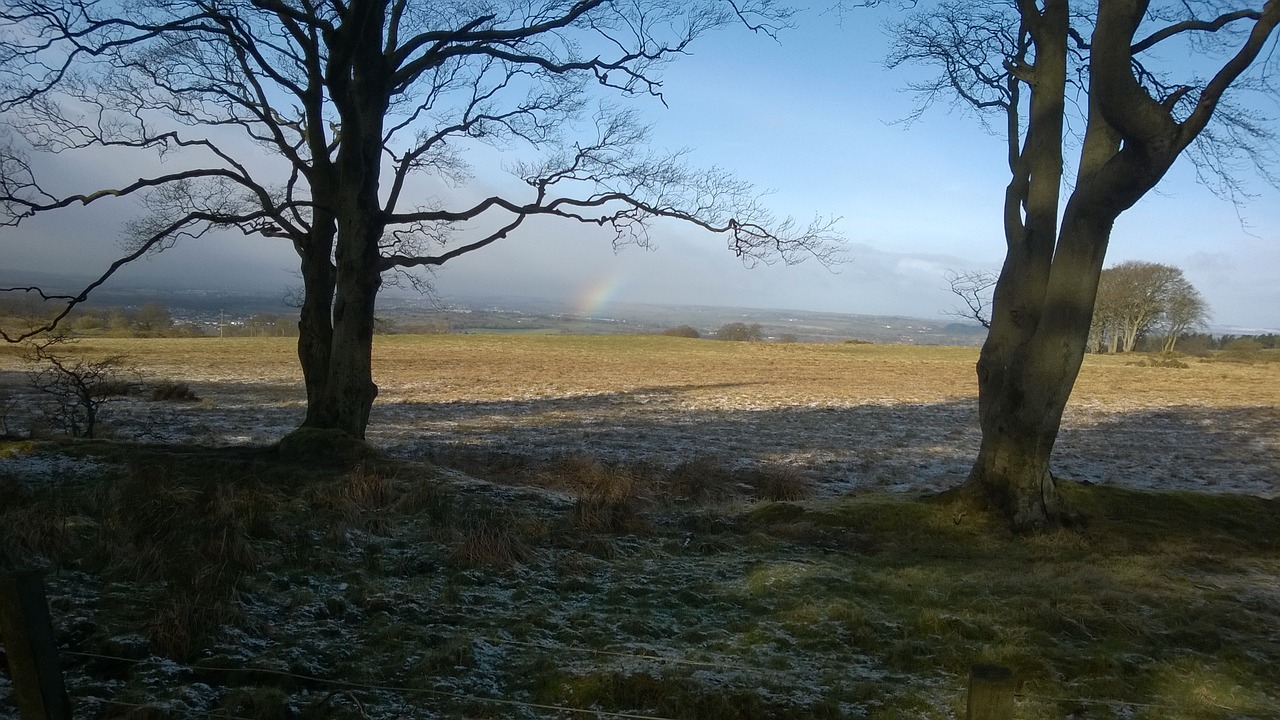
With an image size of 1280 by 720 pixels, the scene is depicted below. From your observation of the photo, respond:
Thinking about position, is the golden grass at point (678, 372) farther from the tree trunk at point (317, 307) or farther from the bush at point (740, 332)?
the bush at point (740, 332)

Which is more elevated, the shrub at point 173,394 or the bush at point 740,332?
the bush at point 740,332

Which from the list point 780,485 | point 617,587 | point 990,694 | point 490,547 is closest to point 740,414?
point 780,485

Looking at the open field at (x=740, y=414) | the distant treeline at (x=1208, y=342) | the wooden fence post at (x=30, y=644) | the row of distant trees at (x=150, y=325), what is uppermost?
the distant treeline at (x=1208, y=342)

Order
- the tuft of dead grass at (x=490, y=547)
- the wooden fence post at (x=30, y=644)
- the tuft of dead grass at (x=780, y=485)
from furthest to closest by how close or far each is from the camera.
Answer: the tuft of dead grass at (x=780, y=485) → the tuft of dead grass at (x=490, y=547) → the wooden fence post at (x=30, y=644)

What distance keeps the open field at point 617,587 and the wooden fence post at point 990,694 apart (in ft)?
5.64

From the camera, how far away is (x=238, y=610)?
5012 mm

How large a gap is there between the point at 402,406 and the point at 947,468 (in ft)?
45.1

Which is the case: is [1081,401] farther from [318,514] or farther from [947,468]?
[318,514]

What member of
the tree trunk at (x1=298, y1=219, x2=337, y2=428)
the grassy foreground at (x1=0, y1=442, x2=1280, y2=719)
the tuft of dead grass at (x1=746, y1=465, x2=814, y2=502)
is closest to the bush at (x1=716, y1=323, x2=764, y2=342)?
the tuft of dead grass at (x1=746, y1=465, x2=814, y2=502)

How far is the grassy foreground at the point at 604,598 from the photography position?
4.32m

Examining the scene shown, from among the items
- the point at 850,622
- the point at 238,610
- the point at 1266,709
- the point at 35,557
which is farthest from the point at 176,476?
the point at 1266,709

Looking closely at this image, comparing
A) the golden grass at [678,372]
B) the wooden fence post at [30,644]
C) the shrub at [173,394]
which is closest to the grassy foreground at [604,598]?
the wooden fence post at [30,644]

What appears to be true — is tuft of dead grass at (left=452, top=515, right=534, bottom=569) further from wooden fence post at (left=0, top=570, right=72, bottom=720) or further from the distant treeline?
the distant treeline

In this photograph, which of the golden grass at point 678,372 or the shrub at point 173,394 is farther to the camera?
the golden grass at point 678,372
